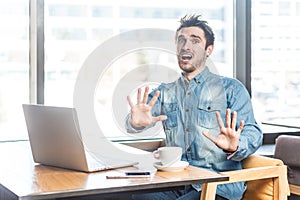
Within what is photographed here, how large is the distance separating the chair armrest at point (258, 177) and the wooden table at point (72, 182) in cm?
15

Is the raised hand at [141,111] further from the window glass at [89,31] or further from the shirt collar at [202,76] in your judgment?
the window glass at [89,31]

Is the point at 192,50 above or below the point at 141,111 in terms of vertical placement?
above

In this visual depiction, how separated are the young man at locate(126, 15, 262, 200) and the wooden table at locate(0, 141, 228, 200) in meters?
0.41

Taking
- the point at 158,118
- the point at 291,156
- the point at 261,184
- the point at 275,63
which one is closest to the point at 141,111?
the point at 158,118

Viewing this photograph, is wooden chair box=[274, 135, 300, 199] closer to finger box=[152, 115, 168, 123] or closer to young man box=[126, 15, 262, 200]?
young man box=[126, 15, 262, 200]

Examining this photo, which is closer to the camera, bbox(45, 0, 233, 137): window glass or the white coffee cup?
the white coffee cup

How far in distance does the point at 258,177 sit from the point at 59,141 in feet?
2.81

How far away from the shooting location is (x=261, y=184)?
2252 millimetres

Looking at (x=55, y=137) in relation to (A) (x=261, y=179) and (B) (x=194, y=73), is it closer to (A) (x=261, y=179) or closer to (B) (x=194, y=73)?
(B) (x=194, y=73)

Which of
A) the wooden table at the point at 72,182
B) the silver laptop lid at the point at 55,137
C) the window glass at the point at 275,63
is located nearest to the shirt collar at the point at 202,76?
the wooden table at the point at 72,182

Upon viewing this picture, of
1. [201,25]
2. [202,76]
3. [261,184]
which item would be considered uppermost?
[201,25]

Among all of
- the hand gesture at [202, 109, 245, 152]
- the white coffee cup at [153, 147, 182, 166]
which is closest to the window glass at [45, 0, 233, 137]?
the hand gesture at [202, 109, 245, 152]

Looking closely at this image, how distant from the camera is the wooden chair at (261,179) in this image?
2.01 meters

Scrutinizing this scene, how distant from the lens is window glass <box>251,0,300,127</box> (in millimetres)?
3727
